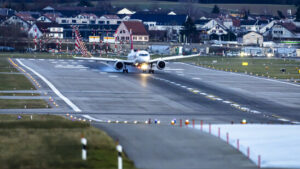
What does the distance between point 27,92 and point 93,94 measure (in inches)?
255

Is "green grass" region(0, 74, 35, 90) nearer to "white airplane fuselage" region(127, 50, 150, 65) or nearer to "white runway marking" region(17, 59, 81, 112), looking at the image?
"white runway marking" region(17, 59, 81, 112)

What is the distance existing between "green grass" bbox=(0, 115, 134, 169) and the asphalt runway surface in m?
1.26

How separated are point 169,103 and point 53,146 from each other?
96.7 feet

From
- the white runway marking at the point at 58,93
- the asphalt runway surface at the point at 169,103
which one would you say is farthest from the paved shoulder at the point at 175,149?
the white runway marking at the point at 58,93

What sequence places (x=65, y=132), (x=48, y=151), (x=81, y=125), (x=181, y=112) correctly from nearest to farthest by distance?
(x=48, y=151) < (x=65, y=132) < (x=81, y=125) < (x=181, y=112)

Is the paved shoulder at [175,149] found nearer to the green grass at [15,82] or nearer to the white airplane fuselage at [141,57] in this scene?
the green grass at [15,82]

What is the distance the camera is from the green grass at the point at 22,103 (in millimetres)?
54719

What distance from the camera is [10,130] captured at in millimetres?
35469

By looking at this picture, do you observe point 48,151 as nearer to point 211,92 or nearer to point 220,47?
point 211,92

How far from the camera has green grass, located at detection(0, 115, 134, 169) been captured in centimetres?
2798

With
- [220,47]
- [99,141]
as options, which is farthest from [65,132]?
[220,47]

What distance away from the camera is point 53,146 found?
3097cm

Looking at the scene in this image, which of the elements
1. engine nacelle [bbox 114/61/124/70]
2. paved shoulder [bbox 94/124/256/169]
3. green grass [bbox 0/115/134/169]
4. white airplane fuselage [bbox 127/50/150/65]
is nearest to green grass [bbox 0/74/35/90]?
engine nacelle [bbox 114/61/124/70]

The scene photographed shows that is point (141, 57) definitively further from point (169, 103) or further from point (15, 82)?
point (169, 103)
